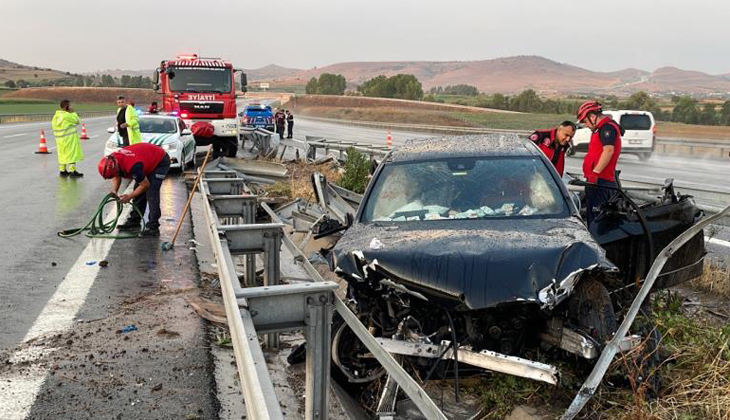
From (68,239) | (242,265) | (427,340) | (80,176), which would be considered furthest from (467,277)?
(80,176)

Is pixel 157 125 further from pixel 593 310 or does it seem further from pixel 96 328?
pixel 593 310

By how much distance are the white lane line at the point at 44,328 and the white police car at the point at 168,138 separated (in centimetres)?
871

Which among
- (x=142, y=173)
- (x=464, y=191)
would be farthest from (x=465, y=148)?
(x=142, y=173)

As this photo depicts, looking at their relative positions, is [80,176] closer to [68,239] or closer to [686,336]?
[68,239]

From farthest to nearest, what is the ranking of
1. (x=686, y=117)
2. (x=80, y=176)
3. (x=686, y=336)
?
(x=686, y=117) < (x=80, y=176) < (x=686, y=336)

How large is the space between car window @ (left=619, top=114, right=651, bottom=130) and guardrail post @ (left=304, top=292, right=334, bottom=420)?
2405 centimetres

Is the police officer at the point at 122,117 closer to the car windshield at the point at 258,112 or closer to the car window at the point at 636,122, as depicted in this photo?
the car window at the point at 636,122

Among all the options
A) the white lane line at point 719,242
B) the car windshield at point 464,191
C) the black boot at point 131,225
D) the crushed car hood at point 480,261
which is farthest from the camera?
the black boot at point 131,225

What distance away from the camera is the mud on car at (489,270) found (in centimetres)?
399

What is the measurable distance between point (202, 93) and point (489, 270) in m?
19.8

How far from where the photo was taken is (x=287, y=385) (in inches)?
199

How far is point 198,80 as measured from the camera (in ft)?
74.4

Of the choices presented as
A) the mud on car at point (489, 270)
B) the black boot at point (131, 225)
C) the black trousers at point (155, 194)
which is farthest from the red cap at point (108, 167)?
the mud on car at point (489, 270)

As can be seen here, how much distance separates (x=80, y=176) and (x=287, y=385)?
536 inches
